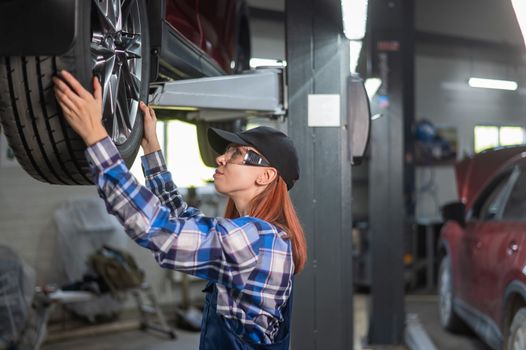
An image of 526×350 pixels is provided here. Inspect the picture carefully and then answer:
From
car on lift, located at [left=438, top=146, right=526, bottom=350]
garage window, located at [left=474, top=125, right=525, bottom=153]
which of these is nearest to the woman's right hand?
car on lift, located at [left=438, top=146, right=526, bottom=350]

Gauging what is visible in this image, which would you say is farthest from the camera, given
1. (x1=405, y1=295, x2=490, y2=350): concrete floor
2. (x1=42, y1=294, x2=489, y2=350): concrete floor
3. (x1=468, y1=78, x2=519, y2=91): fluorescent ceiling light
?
(x1=468, y1=78, x2=519, y2=91): fluorescent ceiling light

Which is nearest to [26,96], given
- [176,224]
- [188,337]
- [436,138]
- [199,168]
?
[176,224]

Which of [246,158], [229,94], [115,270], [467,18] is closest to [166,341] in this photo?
[115,270]

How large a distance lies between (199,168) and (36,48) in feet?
18.3

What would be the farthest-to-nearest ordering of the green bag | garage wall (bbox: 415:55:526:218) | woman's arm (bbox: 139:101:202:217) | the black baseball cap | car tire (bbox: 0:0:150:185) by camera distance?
garage wall (bbox: 415:55:526:218), the green bag, woman's arm (bbox: 139:101:202:217), the black baseball cap, car tire (bbox: 0:0:150:185)

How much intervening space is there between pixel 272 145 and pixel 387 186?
12.7 ft

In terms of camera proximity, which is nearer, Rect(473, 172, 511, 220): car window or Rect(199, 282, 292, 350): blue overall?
Rect(199, 282, 292, 350): blue overall

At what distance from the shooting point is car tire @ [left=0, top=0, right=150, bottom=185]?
1.67 meters

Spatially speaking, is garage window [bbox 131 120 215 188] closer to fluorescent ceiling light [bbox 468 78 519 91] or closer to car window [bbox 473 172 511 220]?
car window [bbox 473 172 511 220]

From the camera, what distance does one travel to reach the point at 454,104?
11141mm

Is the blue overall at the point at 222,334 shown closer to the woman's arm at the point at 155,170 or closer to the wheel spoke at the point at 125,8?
the woman's arm at the point at 155,170

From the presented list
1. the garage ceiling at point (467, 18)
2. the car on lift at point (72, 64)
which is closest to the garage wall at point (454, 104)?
the garage ceiling at point (467, 18)

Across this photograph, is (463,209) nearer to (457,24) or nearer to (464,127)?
(457,24)

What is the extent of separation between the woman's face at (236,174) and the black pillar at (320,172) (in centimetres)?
121
